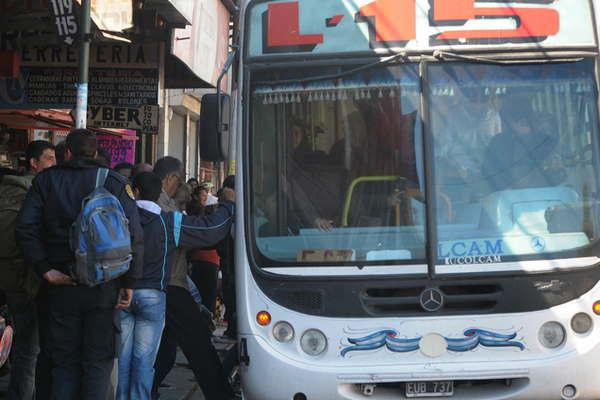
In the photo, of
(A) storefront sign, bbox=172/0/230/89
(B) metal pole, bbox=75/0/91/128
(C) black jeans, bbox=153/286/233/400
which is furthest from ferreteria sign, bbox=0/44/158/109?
(C) black jeans, bbox=153/286/233/400

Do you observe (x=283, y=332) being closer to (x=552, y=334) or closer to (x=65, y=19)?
(x=552, y=334)

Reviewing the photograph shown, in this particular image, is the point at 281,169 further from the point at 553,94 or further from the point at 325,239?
the point at 553,94

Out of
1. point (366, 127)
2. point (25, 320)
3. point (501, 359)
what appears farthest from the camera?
point (25, 320)

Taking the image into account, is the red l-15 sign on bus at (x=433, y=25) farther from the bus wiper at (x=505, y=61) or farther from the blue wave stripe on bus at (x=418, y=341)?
the blue wave stripe on bus at (x=418, y=341)

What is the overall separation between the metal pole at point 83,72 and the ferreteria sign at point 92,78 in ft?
16.2

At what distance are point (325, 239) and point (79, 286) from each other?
5.18 ft

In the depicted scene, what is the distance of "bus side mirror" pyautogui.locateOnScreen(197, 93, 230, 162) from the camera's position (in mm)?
6434

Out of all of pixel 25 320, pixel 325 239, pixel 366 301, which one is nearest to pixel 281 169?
pixel 325 239

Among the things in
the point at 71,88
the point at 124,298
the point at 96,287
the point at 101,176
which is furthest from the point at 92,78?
the point at 96,287

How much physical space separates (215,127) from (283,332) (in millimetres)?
1608

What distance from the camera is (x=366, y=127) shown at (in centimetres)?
592

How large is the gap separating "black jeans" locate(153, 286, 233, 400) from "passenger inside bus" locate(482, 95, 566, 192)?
8.61 feet

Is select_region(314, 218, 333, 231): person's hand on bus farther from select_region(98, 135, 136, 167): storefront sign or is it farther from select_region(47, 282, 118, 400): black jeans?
select_region(98, 135, 136, 167): storefront sign

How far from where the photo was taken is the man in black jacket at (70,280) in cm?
571
